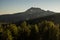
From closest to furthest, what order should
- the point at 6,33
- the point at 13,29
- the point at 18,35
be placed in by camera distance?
1. the point at 6,33
2. the point at 18,35
3. the point at 13,29

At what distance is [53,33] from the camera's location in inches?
2160

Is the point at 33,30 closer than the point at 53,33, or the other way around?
the point at 53,33

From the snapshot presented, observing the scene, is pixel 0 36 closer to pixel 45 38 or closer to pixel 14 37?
pixel 14 37

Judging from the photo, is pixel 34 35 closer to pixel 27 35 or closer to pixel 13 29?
pixel 27 35

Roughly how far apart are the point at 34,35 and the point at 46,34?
8.73 ft

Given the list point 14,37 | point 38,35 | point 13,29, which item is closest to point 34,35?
point 38,35

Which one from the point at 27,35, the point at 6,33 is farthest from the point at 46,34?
the point at 6,33

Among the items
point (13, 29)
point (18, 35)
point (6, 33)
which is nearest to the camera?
point (6, 33)

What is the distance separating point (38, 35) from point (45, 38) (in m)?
1.96

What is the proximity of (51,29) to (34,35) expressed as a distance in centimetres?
419

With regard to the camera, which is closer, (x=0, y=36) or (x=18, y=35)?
(x=0, y=36)

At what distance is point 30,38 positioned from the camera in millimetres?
55875

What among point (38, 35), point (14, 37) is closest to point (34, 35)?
point (38, 35)

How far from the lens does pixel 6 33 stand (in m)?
53.6
